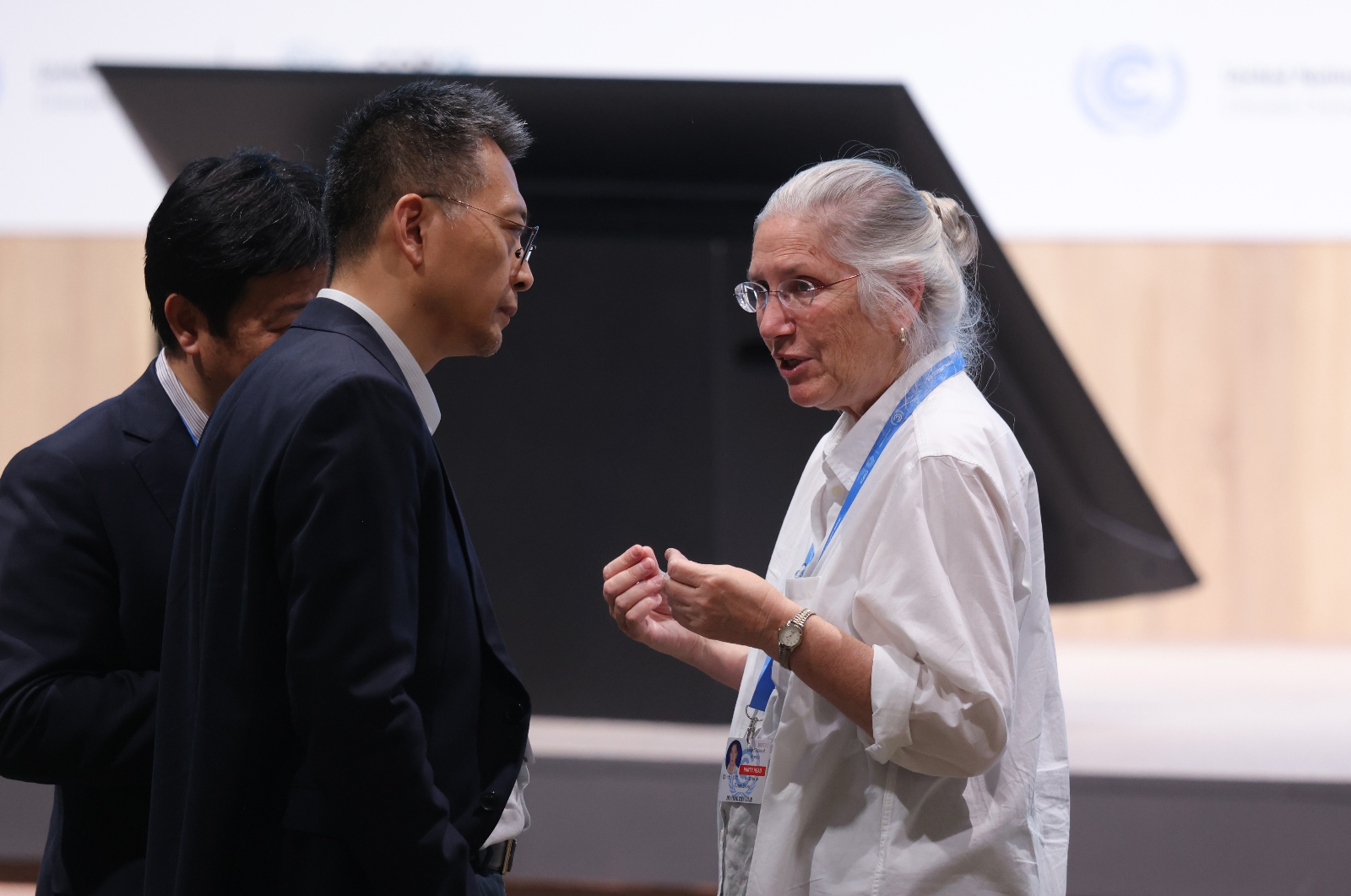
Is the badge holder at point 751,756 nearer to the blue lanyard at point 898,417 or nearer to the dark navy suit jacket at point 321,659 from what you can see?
the blue lanyard at point 898,417

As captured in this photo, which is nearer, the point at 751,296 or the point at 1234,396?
the point at 751,296

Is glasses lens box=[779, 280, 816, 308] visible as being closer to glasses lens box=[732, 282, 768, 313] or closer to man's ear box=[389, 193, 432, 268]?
glasses lens box=[732, 282, 768, 313]

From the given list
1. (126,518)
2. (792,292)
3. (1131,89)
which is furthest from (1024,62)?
(126,518)

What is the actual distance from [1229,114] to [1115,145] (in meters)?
0.24

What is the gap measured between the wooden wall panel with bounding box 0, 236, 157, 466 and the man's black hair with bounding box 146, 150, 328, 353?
2514 millimetres

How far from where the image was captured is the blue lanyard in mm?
1183

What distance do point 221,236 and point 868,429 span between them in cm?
67

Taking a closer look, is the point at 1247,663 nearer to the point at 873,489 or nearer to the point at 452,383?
the point at 452,383

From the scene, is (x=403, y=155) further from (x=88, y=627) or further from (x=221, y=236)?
(x=88, y=627)

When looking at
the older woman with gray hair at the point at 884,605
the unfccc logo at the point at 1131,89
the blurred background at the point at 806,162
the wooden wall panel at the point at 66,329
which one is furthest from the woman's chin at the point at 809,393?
the wooden wall panel at the point at 66,329

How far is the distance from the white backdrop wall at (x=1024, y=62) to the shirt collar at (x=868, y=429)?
1.39 meters

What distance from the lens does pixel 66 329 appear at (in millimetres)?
3512

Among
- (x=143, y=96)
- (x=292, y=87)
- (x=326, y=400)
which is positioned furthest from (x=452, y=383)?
(x=326, y=400)

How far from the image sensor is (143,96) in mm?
2361
